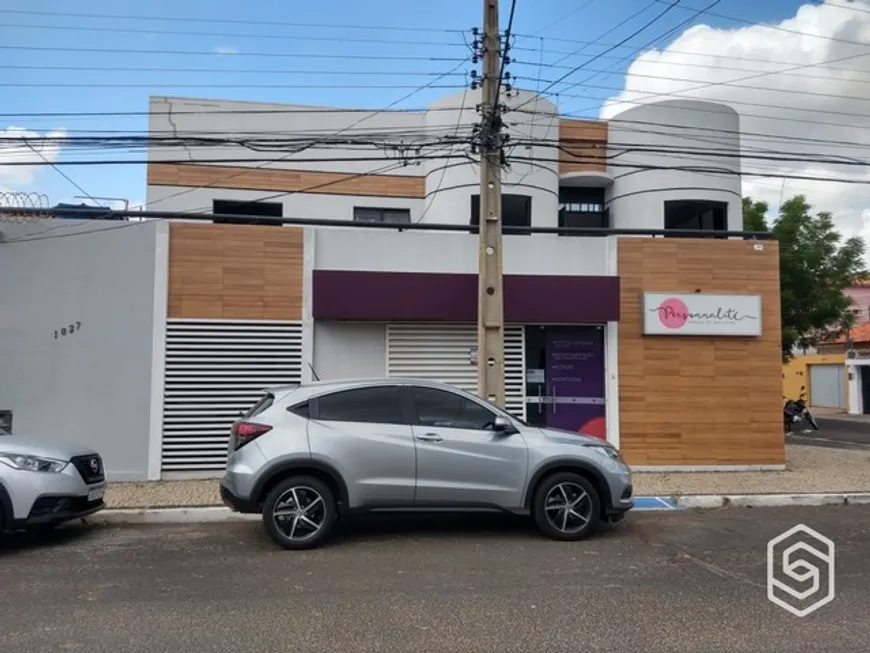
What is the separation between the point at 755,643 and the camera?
4.57 m

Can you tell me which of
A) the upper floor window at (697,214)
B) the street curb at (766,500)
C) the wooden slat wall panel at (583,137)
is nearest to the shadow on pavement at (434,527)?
the street curb at (766,500)

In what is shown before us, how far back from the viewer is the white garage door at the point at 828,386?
34844 millimetres

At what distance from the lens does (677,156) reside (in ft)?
57.2

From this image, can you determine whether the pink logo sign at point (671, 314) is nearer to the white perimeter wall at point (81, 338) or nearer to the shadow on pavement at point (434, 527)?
the shadow on pavement at point (434, 527)

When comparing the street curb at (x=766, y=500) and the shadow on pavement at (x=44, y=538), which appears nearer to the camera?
the shadow on pavement at (x=44, y=538)

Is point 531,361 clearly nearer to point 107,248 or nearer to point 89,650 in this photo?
point 107,248

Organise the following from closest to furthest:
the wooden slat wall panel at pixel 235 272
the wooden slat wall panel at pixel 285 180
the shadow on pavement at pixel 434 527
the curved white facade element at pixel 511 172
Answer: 1. the shadow on pavement at pixel 434 527
2. the wooden slat wall panel at pixel 235 272
3. the curved white facade element at pixel 511 172
4. the wooden slat wall panel at pixel 285 180

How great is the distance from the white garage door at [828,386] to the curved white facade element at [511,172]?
24507 mm

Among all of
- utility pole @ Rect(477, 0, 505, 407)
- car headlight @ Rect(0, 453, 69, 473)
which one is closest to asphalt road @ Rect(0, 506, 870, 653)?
car headlight @ Rect(0, 453, 69, 473)

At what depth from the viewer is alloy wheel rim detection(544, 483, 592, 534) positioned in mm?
7391

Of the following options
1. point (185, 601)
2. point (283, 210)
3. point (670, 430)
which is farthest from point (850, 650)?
point (283, 210)

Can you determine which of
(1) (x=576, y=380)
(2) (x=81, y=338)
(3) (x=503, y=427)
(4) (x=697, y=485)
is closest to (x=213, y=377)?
(2) (x=81, y=338)

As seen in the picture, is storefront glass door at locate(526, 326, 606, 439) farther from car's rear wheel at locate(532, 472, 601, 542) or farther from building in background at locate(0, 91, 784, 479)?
car's rear wheel at locate(532, 472, 601, 542)

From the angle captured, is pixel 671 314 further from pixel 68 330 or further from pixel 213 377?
pixel 68 330
